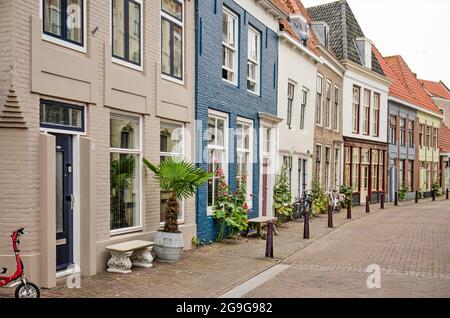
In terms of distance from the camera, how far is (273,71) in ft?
59.1

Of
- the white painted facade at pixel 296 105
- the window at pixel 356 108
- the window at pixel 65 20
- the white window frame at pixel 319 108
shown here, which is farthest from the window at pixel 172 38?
the window at pixel 356 108

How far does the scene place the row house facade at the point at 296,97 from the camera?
747 inches

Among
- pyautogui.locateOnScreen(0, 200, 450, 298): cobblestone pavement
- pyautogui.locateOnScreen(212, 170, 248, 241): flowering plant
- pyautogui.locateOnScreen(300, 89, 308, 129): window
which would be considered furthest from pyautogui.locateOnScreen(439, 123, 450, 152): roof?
pyautogui.locateOnScreen(212, 170, 248, 241): flowering plant

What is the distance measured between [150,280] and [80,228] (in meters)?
1.46

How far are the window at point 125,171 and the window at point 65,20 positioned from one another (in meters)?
1.66

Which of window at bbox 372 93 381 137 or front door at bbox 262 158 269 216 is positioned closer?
front door at bbox 262 158 269 216

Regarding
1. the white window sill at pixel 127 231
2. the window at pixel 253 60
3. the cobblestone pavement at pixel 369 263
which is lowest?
the cobblestone pavement at pixel 369 263

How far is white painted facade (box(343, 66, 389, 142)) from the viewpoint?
27.3 metres

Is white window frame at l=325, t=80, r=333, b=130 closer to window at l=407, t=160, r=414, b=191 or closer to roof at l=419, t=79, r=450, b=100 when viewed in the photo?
window at l=407, t=160, r=414, b=191

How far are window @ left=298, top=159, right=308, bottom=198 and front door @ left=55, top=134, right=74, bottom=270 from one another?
13.7 m

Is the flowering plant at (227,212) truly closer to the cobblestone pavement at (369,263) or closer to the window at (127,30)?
the cobblestone pavement at (369,263)

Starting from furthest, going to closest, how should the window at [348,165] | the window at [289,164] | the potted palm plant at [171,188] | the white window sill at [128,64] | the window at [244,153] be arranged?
the window at [348,165]
the window at [289,164]
the window at [244,153]
the potted palm plant at [171,188]
the white window sill at [128,64]

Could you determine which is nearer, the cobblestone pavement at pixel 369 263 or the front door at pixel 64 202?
the cobblestone pavement at pixel 369 263

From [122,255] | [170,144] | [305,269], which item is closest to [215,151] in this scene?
[170,144]
